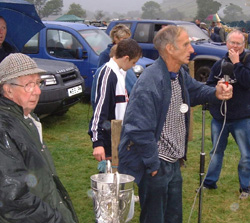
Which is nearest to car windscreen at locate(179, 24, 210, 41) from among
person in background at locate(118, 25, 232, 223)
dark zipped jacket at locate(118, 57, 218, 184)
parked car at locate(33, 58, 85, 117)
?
parked car at locate(33, 58, 85, 117)

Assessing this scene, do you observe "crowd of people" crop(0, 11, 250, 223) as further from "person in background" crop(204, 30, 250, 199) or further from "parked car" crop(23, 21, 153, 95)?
"parked car" crop(23, 21, 153, 95)

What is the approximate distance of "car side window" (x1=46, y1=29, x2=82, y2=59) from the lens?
10.3m

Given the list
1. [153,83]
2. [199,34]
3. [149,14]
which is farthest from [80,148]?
[149,14]

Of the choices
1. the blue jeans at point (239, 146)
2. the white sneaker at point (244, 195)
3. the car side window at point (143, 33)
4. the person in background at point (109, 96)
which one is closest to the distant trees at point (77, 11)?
the car side window at point (143, 33)

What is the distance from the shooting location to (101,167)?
3.90 meters

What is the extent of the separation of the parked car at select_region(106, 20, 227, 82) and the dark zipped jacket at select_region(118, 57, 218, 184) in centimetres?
898

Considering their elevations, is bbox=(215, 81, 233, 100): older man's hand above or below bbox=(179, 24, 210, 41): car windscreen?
above

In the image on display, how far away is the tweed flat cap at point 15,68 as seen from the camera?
7.77ft

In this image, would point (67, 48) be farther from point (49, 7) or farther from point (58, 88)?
point (49, 7)

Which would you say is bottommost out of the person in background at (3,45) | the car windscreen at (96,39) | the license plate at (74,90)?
the license plate at (74,90)

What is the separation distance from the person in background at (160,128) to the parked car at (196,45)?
870cm

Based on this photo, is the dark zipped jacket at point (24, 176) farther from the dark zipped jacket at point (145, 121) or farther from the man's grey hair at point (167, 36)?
the man's grey hair at point (167, 36)

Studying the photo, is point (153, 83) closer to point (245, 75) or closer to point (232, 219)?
point (245, 75)

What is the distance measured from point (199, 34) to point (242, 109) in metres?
8.68
